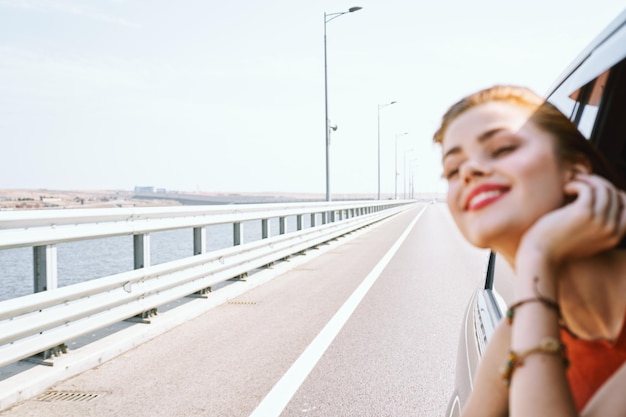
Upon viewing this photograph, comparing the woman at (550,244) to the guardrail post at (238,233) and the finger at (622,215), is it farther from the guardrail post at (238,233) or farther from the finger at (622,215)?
the guardrail post at (238,233)

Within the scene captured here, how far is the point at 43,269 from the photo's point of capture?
5.32m

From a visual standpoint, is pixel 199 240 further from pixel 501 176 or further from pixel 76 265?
pixel 501 176

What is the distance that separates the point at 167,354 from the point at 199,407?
1763 millimetres

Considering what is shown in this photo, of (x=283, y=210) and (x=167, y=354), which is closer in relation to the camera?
(x=167, y=354)

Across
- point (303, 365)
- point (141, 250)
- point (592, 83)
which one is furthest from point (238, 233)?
point (592, 83)

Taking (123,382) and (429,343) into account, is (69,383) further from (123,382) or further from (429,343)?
(429,343)

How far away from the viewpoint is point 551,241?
0.75 meters

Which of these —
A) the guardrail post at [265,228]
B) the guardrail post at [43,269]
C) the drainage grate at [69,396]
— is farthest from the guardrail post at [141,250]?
the guardrail post at [265,228]

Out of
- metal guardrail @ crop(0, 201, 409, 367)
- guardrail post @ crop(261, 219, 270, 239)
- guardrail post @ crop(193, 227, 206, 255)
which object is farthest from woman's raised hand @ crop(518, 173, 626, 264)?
guardrail post @ crop(261, 219, 270, 239)

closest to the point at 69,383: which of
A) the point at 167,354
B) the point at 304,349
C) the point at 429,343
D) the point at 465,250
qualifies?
the point at 167,354

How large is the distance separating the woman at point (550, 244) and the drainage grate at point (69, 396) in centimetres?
478

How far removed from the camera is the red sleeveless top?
Result: 75cm

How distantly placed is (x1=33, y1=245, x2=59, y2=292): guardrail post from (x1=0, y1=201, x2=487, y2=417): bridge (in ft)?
0.04

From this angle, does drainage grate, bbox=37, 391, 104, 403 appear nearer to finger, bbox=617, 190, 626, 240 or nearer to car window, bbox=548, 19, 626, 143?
car window, bbox=548, 19, 626, 143
